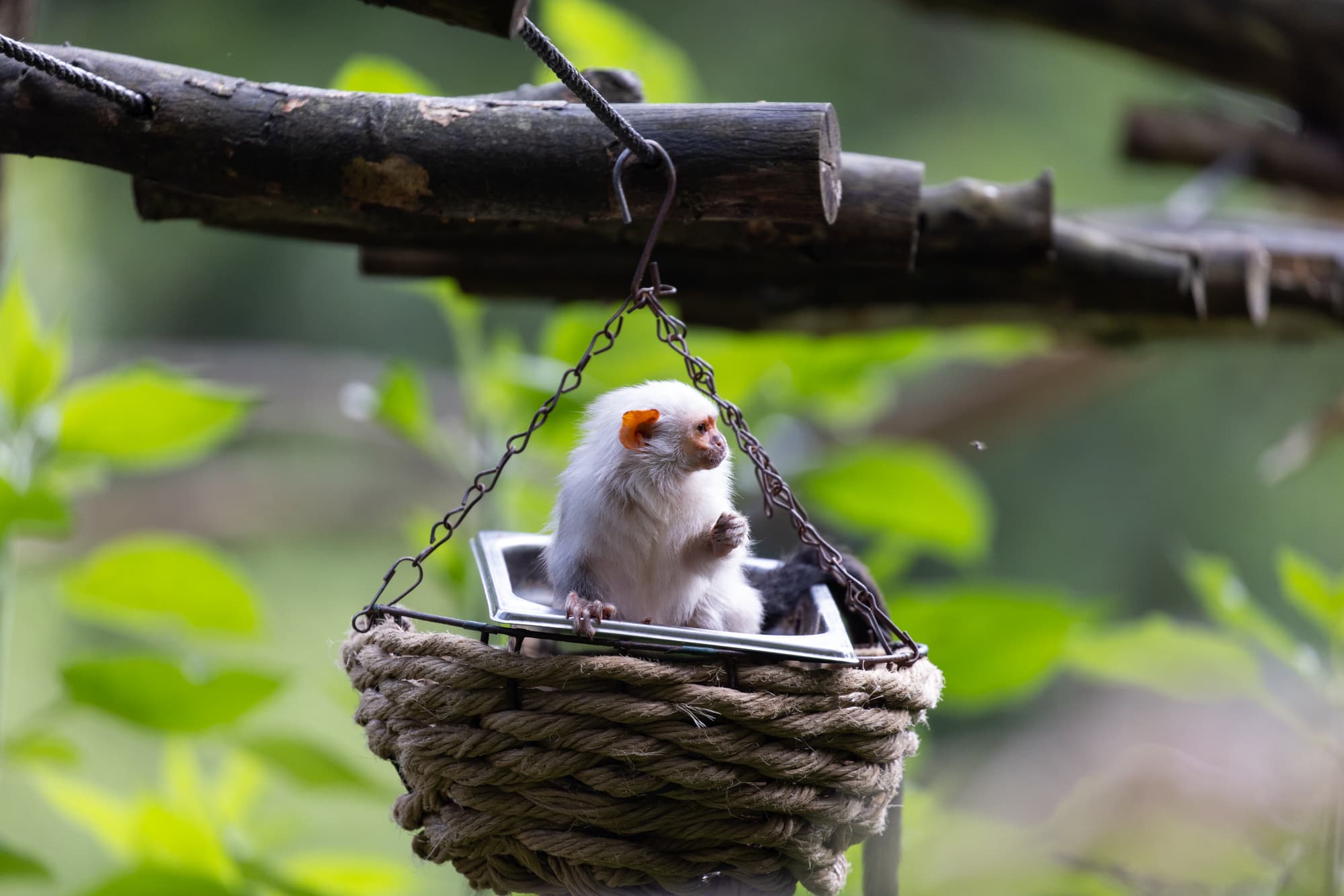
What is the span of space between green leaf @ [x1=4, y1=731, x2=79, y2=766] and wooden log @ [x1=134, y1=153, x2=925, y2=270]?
969 mm

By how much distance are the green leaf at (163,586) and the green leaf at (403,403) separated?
→ 0.38m

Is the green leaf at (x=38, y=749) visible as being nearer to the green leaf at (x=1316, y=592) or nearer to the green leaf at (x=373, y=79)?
the green leaf at (x=373, y=79)

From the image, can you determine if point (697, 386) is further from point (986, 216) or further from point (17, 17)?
point (17, 17)

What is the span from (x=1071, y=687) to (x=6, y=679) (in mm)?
4418

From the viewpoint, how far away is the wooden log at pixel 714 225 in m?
1.29

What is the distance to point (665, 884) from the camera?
3.20 ft

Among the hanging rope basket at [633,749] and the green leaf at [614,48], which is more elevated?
the green leaf at [614,48]

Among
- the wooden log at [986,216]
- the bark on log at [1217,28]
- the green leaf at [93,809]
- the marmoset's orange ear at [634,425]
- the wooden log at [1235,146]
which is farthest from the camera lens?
the wooden log at [1235,146]

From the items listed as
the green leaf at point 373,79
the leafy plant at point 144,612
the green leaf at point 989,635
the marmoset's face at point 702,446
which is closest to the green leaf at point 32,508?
the leafy plant at point 144,612

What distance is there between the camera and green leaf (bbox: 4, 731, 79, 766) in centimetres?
182

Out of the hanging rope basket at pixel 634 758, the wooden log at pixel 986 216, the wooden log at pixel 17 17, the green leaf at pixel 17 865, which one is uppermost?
the wooden log at pixel 17 17

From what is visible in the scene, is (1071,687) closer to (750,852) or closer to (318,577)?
(318,577)

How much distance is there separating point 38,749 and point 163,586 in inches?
12.4

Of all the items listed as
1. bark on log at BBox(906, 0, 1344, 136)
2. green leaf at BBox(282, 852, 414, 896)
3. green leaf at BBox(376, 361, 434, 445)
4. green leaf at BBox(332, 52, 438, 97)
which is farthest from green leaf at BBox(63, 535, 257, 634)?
bark on log at BBox(906, 0, 1344, 136)
